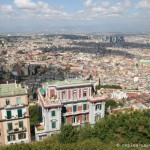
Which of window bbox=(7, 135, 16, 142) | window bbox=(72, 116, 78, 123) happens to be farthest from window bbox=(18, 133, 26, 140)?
window bbox=(72, 116, 78, 123)

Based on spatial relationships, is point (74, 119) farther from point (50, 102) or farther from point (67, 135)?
point (67, 135)

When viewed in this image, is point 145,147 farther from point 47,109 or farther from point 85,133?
point 47,109

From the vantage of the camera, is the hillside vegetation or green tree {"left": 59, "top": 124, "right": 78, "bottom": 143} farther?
green tree {"left": 59, "top": 124, "right": 78, "bottom": 143}

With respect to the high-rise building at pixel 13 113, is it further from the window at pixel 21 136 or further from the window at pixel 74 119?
the window at pixel 74 119

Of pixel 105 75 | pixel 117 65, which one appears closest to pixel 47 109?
pixel 105 75

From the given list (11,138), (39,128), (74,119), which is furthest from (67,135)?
(11,138)

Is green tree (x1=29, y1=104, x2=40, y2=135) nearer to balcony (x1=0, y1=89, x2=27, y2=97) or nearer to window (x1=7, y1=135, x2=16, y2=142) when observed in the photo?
window (x1=7, y1=135, x2=16, y2=142)
